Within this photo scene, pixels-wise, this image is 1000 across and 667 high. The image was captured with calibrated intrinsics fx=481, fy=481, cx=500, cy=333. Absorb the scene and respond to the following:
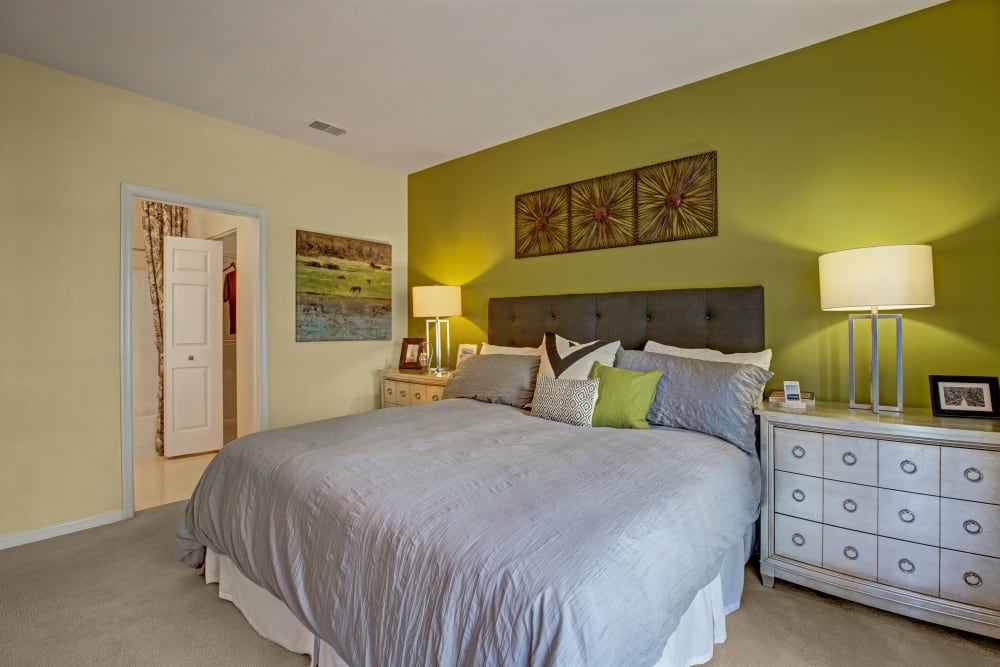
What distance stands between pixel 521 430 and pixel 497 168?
8.06 ft

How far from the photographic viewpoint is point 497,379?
2959 millimetres

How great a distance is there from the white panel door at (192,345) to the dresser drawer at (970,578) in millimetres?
5271

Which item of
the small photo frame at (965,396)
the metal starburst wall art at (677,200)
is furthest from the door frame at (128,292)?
the small photo frame at (965,396)

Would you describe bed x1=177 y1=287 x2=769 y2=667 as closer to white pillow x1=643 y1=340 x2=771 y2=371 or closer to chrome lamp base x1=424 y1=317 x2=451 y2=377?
white pillow x1=643 y1=340 x2=771 y2=371

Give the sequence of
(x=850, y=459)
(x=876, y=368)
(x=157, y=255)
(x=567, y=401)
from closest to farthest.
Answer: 1. (x=850, y=459)
2. (x=876, y=368)
3. (x=567, y=401)
4. (x=157, y=255)

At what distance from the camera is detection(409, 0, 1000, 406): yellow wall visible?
2.14m

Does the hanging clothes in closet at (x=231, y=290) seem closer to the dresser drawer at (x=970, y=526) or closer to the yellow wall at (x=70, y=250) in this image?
the yellow wall at (x=70, y=250)

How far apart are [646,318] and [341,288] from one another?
8.38ft

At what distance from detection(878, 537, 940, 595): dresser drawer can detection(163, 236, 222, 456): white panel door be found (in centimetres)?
509

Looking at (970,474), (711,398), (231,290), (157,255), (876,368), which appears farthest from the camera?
(231,290)

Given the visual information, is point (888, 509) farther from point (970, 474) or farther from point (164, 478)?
point (164, 478)

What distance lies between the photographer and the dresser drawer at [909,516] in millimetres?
1846

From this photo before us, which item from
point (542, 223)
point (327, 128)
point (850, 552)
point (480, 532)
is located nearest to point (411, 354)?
point (542, 223)

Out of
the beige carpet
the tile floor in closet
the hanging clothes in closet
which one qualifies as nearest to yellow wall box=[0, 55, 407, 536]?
the tile floor in closet
